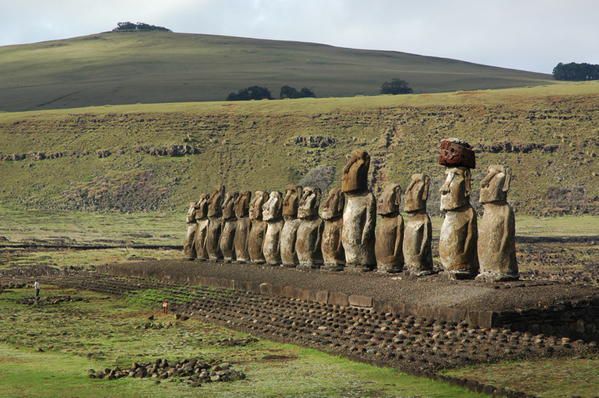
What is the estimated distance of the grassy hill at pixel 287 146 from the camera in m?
75.4

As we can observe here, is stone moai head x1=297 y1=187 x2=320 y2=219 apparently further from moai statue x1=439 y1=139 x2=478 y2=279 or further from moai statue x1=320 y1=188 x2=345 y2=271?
moai statue x1=439 y1=139 x2=478 y2=279

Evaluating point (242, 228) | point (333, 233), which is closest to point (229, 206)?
point (242, 228)

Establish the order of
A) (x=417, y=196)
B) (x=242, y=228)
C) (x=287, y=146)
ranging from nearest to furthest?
1. (x=417, y=196)
2. (x=242, y=228)
3. (x=287, y=146)

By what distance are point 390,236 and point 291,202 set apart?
549cm

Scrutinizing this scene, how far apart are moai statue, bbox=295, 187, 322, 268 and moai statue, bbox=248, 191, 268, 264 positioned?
2.42m

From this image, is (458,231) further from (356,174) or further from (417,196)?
(356,174)

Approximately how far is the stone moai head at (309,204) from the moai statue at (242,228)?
136 inches

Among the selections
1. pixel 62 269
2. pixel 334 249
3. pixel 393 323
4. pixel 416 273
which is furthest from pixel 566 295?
pixel 62 269

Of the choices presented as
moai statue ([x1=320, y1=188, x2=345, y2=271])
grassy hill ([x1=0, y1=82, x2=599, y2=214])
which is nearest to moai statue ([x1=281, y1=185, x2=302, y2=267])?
moai statue ([x1=320, y1=188, x2=345, y2=271])

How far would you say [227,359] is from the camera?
722 inches

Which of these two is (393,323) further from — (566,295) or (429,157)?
(429,157)

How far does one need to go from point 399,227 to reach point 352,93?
9991cm

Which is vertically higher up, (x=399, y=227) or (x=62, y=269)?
(x=399, y=227)

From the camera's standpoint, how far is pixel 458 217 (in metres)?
23.1
